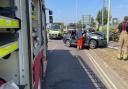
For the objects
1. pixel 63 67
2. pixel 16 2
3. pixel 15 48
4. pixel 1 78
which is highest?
pixel 16 2

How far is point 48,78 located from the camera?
12055mm

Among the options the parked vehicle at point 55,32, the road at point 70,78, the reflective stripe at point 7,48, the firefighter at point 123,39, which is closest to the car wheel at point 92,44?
the firefighter at point 123,39

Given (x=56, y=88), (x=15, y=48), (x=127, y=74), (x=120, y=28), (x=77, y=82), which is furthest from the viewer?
(x=120, y=28)

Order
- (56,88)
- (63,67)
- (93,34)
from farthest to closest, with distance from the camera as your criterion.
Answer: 1. (93,34)
2. (63,67)
3. (56,88)

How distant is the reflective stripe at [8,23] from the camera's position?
3.47 metres

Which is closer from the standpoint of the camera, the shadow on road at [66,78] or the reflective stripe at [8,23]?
the reflective stripe at [8,23]

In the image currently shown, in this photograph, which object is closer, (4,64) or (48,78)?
(4,64)

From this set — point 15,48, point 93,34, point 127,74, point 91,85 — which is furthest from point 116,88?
point 93,34

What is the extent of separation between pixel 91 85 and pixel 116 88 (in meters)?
0.85

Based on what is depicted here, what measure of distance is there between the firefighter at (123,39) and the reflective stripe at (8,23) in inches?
473

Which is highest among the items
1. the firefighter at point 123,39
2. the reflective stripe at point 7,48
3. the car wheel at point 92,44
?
the reflective stripe at point 7,48

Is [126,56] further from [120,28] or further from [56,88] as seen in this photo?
[56,88]

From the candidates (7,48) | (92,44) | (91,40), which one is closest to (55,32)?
(91,40)

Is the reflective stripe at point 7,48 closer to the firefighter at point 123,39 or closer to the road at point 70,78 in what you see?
the road at point 70,78
